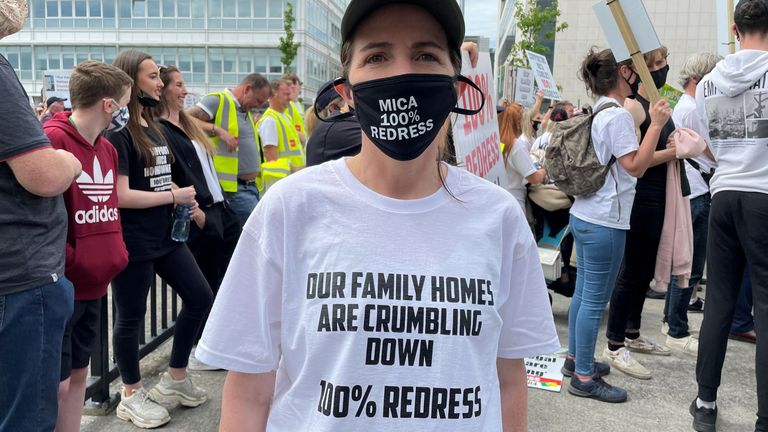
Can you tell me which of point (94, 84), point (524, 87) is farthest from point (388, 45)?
point (524, 87)

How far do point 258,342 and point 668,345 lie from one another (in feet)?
15.7

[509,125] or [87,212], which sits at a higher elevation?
[509,125]

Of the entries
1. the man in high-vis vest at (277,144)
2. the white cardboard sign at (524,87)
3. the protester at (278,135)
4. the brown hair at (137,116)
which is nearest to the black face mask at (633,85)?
the brown hair at (137,116)

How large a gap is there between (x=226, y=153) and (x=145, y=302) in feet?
6.63

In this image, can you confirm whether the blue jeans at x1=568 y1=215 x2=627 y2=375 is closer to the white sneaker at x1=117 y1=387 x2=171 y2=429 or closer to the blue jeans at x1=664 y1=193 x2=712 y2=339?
the blue jeans at x1=664 y1=193 x2=712 y2=339

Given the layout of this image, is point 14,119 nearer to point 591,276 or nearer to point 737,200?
point 591,276

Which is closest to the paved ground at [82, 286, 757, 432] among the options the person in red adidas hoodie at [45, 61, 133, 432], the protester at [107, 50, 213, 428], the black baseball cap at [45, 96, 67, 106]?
the protester at [107, 50, 213, 428]

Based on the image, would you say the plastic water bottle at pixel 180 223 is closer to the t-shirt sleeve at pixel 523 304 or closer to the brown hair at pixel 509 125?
the brown hair at pixel 509 125

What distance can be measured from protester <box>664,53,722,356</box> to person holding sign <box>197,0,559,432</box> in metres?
4.30

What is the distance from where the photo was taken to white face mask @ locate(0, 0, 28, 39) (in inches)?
84.5

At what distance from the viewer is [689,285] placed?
5.33 m

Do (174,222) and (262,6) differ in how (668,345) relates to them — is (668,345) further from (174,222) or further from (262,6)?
(262,6)

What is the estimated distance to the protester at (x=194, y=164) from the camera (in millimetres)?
3980

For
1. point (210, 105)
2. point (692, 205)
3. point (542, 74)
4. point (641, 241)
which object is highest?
point (542, 74)
